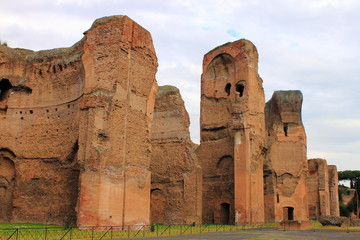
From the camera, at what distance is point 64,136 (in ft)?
61.5

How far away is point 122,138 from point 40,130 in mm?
5379

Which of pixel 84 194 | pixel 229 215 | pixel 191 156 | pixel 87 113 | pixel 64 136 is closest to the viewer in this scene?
pixel 84 194

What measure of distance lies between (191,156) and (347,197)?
37243mm

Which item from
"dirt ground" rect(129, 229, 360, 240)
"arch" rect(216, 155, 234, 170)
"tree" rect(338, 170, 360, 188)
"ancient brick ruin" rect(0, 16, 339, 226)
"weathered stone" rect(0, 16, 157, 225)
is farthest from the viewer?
"tree" rect(338, 170, 360, 188)

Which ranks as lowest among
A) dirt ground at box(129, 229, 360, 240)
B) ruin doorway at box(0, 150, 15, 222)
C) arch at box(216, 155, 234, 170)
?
dirt ground at box(129, 229, 360, 240)

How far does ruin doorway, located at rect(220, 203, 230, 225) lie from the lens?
81.5ft

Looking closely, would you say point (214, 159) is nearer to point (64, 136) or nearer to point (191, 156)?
point (191, 156)

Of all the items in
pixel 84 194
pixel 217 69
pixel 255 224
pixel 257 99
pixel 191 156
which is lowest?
pixel 255 224

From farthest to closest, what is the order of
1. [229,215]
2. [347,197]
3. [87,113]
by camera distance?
1. [347,197]
2. [229,215]
3. [87,113]

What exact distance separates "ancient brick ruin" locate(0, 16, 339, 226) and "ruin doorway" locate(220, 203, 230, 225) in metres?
0.06

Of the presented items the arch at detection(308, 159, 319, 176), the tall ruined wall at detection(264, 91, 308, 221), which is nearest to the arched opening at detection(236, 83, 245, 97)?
the tall ruined wall at detection(264, 91, 308, 221)

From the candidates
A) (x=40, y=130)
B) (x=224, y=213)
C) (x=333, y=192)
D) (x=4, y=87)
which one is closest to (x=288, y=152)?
(x=224, y=213)

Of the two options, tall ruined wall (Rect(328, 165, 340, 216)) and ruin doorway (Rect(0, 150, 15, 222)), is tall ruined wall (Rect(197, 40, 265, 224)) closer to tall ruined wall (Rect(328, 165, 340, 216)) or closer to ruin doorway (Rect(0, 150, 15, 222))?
ruin doorway (Rect(0, 150, 15, 222))

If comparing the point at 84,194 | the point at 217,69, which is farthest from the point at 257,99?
the point at 84,194
